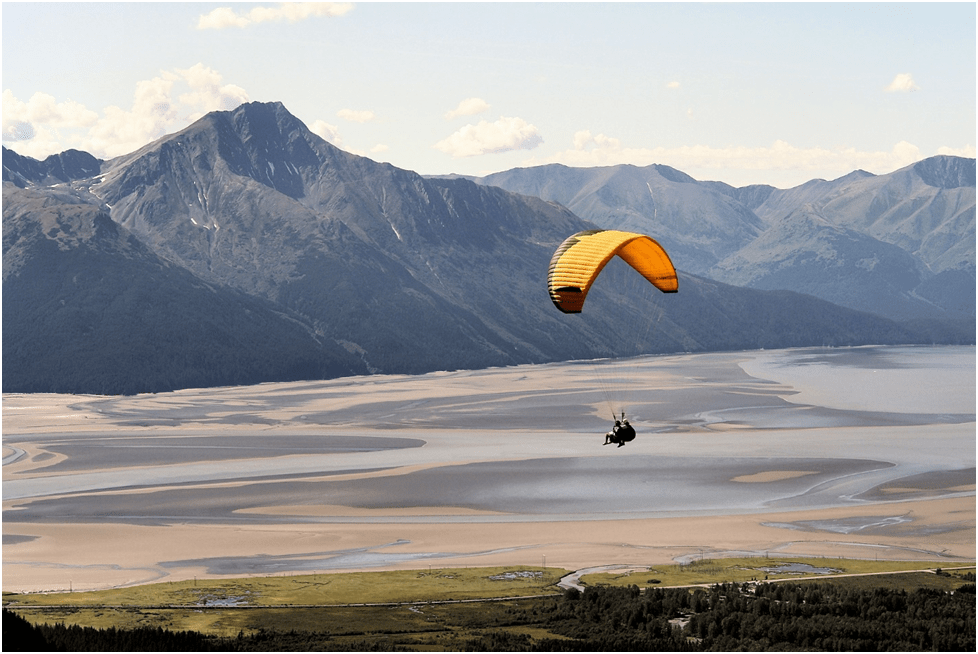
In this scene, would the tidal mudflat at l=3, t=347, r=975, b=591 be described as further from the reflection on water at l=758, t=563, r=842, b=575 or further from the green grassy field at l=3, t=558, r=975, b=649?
the reflection on water at l=758, t=563, r=842, b=575

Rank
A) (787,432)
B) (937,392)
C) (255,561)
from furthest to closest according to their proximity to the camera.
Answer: (937,392), (787,432), (255,561)

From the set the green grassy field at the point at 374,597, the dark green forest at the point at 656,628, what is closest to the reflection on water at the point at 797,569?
the green grassy field at the point at 374,597

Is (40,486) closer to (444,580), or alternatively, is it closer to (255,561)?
(255,561)

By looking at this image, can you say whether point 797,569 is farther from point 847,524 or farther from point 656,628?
point 656,628

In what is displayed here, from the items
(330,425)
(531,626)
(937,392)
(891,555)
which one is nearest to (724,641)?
(531,626)

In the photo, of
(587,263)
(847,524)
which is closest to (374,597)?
(587,263)

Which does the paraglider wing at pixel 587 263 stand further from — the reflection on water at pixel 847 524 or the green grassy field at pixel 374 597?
the reflection on water at pixel 847 524
